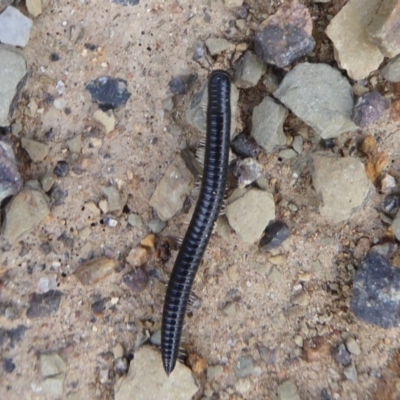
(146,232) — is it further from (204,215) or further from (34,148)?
(34,148)

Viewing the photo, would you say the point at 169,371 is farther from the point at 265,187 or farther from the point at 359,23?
the point at 359,23

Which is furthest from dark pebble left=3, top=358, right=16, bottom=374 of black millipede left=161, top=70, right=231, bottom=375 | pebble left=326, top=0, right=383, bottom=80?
pebble left=326, top=0, right=383, bottom=80

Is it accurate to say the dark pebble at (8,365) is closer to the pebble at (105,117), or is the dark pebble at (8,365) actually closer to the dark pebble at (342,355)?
the pebble at (105,117)

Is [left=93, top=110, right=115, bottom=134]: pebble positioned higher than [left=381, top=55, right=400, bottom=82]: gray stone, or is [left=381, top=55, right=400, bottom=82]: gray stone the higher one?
[left=381, top=55, right=400, bottom=82]: gray stone

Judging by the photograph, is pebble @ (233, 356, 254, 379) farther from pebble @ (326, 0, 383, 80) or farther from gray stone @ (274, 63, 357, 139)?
pebble @ (326, 0, 383, 80)

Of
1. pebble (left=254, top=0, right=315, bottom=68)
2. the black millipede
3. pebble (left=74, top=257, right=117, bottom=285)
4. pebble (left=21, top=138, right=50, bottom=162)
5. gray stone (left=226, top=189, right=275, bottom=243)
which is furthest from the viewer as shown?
pebble (left=74, top=257, right=117, bottom=285)

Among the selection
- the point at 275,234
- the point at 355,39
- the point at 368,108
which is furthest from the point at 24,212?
the point at 355,39

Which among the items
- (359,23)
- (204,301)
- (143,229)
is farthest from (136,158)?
(359,23)
